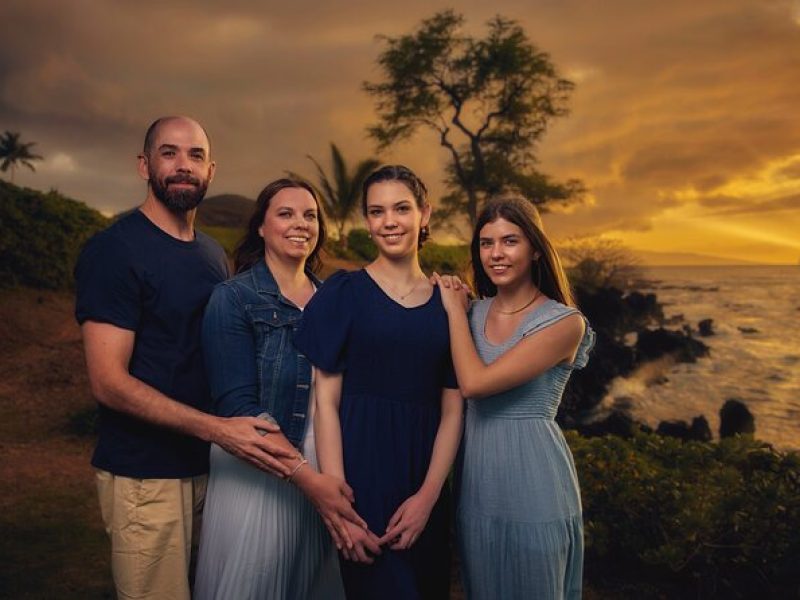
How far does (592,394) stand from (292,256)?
15.5 meters

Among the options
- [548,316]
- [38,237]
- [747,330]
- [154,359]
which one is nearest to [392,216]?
[548,316]

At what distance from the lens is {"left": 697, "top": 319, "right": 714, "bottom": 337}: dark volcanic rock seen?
1162 inches

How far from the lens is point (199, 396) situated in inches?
130

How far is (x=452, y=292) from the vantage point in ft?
10.1

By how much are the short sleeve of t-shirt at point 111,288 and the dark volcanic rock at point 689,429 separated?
450 inches

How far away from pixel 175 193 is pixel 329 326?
1.08 metres

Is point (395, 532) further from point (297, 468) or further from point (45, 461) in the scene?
point (45, 461)

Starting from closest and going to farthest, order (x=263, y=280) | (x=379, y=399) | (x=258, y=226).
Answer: (x=379, y=399) → (x=263, y=280) → (x=258, y=226)

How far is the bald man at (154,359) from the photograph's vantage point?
3131 mm

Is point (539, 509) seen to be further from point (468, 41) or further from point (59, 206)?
point (468, 41)

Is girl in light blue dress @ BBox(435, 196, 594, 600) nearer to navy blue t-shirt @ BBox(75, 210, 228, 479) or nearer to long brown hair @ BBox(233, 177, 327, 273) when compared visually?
long brown hair @ BBox(233, 177, 327, 273)

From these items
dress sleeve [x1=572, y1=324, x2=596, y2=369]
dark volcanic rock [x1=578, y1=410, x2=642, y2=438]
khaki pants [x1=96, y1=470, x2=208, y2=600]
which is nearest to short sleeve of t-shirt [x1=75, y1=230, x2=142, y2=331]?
khaki pants [x1=96, y1=470, x2=208, y2=600]

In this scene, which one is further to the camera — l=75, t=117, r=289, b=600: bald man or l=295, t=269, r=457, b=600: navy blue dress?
l=75, t=117, r=289, b=600: bald man

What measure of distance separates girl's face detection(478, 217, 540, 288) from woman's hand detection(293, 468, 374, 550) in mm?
1099
